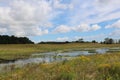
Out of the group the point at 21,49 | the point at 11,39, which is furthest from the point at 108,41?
the point at 21,49

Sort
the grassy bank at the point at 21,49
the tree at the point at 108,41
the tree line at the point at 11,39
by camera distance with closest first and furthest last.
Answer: the grassy bank at the point at 21,49 < the tree line at the point at 11,39 < the tree at the point at 108,41

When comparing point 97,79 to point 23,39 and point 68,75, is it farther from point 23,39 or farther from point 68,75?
point 23,39

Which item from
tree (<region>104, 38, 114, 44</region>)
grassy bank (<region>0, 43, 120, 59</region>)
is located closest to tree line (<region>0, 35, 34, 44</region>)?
grassy bank (<region>0, 43, 120, 59</region>)

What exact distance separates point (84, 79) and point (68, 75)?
1.98ft

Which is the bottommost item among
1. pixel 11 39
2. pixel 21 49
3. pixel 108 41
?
pixel 21 49

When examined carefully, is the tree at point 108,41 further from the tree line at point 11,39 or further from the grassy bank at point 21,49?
the grassy bank at point 21,49

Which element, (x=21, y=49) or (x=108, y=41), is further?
(x=108, y=41)

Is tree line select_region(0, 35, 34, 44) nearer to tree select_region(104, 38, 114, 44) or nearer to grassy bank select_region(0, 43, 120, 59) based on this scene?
grassy bank select_region(0, 43, 120, 59)

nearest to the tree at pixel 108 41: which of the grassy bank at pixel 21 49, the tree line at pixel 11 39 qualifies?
the tree line at pixel 11 39

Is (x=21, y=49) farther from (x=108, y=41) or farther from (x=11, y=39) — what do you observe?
(x=108, y=41)

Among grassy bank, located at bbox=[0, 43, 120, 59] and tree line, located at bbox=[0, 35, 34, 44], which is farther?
tree line, located at bbox=[0, 35, 34, 44]

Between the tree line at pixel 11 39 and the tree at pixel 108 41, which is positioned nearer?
the tree line at pixel 11 39

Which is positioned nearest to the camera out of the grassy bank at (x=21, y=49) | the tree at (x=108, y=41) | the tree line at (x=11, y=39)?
the grassy bank at (x=21, y=49)

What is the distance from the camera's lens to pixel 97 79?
9242 mm
